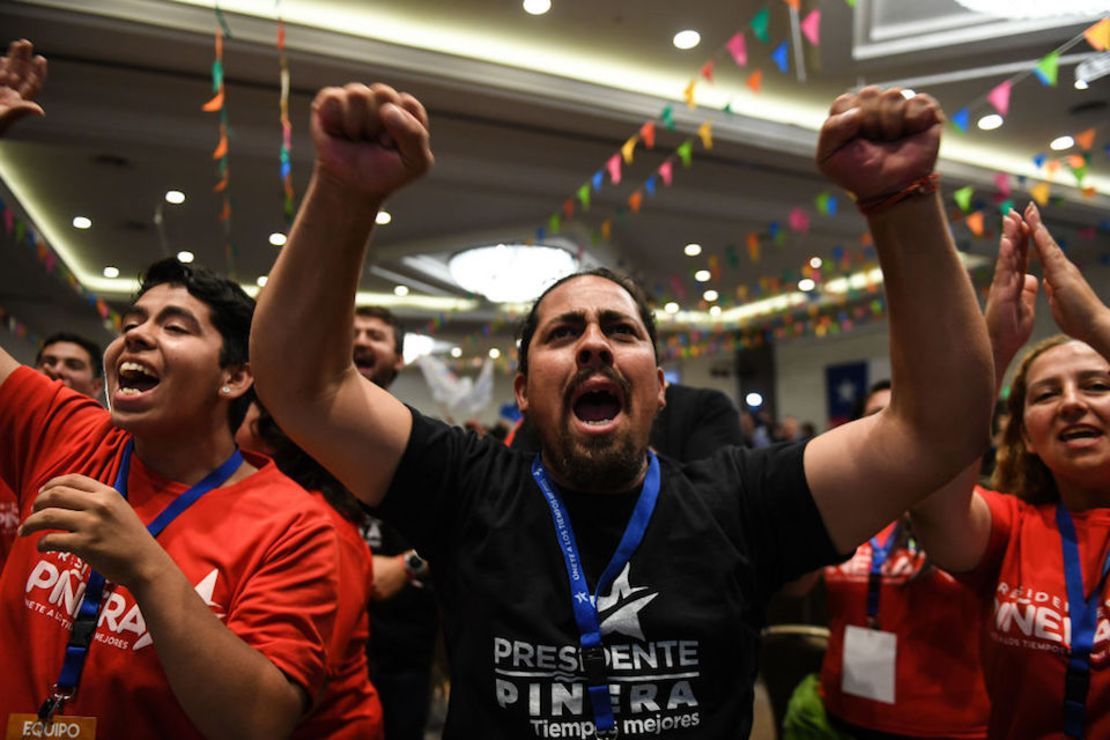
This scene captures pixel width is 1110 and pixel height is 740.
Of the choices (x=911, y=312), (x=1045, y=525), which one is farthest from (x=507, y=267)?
(x=911, y=312)

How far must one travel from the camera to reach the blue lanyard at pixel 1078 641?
1.22 meters

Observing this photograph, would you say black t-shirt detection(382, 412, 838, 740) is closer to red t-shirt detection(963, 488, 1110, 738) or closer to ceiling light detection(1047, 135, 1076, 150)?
red t-shirt detection(963, 488, 1110, 738)

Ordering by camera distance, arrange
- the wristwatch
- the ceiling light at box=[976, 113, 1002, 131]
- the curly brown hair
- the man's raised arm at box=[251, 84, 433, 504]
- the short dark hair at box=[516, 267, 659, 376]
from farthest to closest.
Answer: the ceiling light at box=[976, 113, 1002, 131]
the wristwatch
the curly brown hair
the short dark hair at box=[516, 267, 659, 376]
the man's raised arm at box=[251, 84, 433, 504]

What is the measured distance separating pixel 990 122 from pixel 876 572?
16.4 feet

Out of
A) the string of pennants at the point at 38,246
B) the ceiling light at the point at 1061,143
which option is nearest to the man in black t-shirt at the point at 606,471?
the string of pennants at the point at 38,246

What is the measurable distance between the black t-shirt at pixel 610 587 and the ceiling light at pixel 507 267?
6.63 metres

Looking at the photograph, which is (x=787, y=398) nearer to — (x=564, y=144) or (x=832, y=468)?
(x=564, y=144)

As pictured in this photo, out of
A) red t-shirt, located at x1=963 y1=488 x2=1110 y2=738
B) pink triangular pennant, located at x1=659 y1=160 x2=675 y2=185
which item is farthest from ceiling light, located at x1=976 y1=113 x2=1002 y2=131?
red t-shirt, located at x1=963 y1=488 x2=1110 y2=738

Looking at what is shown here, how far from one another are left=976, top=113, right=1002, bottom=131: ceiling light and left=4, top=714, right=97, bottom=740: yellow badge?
632 cm

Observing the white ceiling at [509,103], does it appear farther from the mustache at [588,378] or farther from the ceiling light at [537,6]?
the mustache at [588,378]

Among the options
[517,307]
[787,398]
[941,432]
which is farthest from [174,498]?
[787,398]

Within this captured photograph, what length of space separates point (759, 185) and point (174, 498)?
5.59 m

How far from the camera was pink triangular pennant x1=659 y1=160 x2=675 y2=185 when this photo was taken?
17.1 ft

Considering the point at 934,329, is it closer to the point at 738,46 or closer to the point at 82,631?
the point at 82,631
